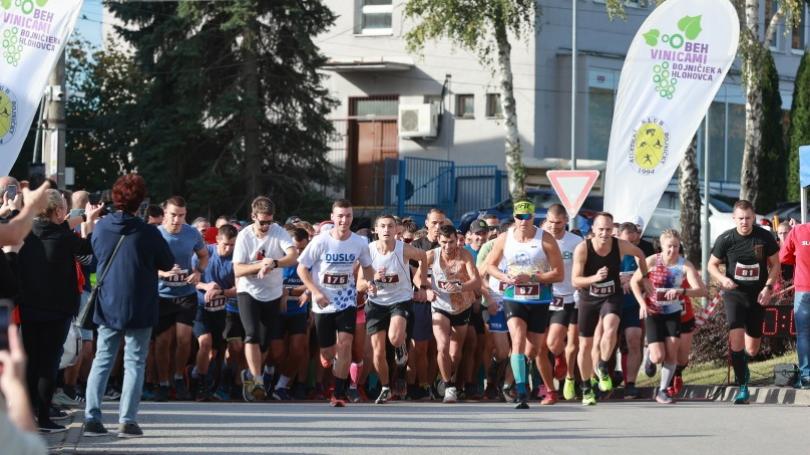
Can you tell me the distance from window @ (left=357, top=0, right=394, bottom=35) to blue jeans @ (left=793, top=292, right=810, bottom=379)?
2755 centimetres

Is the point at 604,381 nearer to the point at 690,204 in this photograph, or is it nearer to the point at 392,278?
the point at 392,278

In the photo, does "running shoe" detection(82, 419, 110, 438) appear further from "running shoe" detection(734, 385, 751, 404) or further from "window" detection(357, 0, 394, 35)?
"window" detection(357, 0, 394, 35)

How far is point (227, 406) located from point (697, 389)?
589 cm

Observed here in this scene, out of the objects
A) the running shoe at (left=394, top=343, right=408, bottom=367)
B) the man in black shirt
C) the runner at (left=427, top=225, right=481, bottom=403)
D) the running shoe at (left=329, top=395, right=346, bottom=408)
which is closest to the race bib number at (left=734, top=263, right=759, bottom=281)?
the man in black shirt

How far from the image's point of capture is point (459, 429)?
484 inches

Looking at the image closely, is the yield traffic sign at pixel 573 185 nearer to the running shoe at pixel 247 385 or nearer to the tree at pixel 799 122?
the running shoe at pixel 247 385

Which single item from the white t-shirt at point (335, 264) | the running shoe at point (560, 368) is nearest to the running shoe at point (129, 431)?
the white t-shirt at point (335, 264)

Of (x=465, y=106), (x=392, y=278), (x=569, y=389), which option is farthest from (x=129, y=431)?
(x=465, y=106)

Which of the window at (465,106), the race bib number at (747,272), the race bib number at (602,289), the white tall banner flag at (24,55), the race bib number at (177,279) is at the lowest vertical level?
the race bib number at (602,289)

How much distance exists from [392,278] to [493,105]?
26059mm

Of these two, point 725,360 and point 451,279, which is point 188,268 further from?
point 725,360

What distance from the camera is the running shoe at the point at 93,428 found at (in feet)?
36.4

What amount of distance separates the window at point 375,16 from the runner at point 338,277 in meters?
27.8

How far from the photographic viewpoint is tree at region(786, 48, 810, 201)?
130 feet
